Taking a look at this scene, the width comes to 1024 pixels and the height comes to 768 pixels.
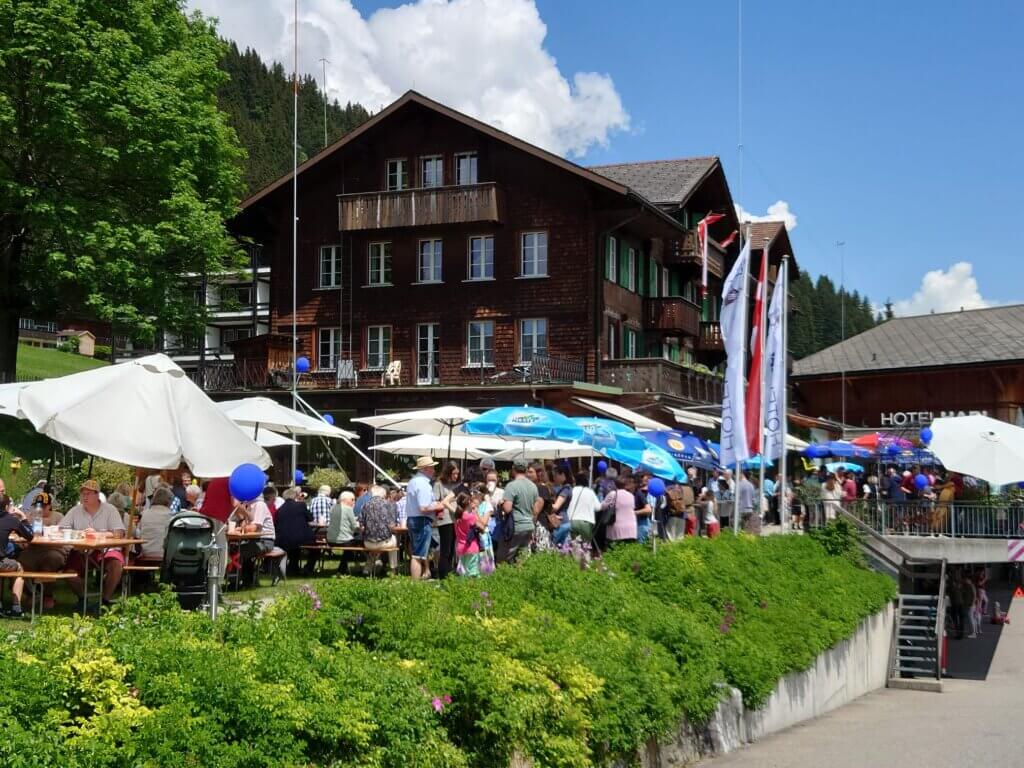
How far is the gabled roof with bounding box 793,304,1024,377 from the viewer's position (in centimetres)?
5003

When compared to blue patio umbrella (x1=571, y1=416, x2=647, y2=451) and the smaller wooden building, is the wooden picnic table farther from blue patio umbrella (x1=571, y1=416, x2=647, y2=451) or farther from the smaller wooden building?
the smaller wooden building

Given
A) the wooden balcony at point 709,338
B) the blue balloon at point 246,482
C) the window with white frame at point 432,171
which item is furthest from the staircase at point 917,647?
the window with white frame at point 432,171

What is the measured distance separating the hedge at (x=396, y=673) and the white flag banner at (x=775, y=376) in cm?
912

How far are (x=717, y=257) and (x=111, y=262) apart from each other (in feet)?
75.7

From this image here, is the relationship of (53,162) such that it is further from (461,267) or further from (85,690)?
(85,690)

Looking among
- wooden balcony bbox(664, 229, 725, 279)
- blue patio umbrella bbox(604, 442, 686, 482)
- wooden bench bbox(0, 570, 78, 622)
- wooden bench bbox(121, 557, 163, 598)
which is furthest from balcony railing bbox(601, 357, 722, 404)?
wooden bench bbox(0, 570, 78, 622)

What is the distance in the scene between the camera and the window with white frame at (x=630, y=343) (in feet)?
120

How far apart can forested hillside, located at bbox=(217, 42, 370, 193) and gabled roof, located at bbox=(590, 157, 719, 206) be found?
6031cm

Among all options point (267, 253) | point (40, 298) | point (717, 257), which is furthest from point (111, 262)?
point (717, 257)

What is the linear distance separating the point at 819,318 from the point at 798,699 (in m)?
114

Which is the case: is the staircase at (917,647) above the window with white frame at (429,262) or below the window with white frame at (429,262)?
below

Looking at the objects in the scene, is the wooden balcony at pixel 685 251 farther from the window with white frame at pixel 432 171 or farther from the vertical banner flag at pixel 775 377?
the vertical banner flag at pixel 775 377

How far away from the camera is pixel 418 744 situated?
Answer: 266 inches

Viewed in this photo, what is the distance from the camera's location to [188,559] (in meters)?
11.2
